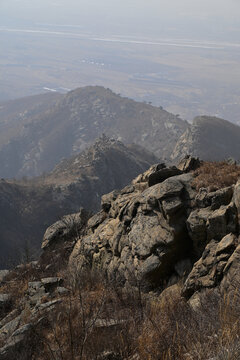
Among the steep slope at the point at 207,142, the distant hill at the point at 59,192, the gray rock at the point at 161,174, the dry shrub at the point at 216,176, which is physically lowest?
the distant hill at the point at 59,192

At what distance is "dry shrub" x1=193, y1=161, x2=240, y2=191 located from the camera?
1407 cm

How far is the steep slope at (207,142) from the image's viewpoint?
17271 cm

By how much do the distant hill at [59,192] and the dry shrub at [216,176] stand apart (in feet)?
266

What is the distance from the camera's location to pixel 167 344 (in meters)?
6.48

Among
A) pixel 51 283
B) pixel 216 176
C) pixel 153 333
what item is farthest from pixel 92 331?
pixel 216 176

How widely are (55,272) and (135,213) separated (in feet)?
19.5

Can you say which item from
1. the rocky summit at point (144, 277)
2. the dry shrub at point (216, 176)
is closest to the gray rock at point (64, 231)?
the rocky summit at point (144, 277)

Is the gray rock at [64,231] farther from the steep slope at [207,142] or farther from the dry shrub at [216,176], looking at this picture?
the steep slope at [207,142]

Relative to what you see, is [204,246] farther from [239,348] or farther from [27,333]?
[239,348]

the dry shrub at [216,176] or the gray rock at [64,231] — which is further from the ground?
the dry shrub at [216,176]

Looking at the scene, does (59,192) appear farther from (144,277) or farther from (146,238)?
(144,277)

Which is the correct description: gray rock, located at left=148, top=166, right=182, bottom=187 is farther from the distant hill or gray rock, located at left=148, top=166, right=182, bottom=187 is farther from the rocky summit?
the distant hill

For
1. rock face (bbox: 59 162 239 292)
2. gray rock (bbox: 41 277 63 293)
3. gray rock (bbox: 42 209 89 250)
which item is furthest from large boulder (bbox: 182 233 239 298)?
gray rock (bbox: 42 209 89 250)

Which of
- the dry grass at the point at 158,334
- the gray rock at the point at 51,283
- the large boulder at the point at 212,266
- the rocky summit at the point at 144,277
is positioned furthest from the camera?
the gray rock at the point at 51,283
